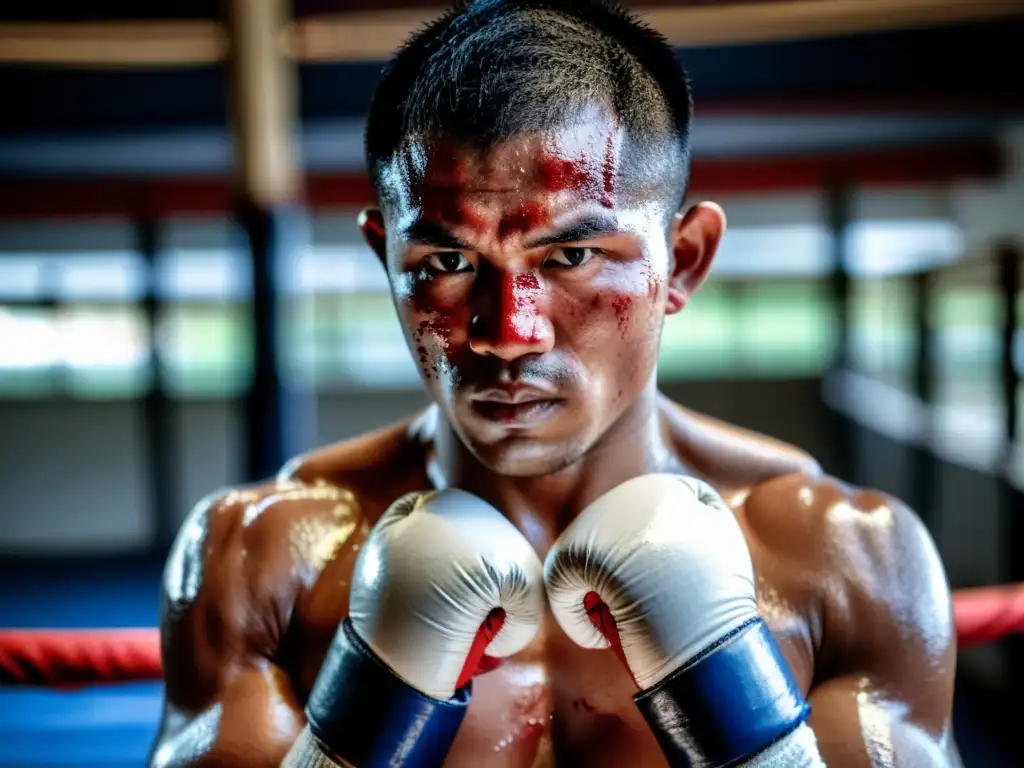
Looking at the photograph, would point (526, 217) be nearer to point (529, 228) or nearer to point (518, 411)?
point (529, 228)

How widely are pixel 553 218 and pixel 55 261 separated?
7493mm

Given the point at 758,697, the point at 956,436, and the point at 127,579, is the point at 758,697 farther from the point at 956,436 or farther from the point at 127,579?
the point at 127,579

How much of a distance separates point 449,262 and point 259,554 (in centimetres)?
42

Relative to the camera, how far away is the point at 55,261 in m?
7.39

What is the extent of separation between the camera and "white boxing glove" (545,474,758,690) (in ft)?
2.78

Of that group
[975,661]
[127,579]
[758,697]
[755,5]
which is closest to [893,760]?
[758,697]

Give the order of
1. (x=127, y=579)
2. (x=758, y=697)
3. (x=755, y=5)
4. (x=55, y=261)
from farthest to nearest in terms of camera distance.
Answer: (x=55, y=261) → (x=127, y=579) → (x=755, y=5) → (x=758, y=697)

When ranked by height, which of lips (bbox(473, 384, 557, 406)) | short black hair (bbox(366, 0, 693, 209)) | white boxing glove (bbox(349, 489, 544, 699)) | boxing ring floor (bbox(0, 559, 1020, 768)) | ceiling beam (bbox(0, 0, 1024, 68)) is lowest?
boxing ring floor (bbox(0, 559, 1020, 768))

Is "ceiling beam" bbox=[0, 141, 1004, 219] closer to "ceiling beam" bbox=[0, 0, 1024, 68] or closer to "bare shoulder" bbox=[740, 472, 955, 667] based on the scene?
"ceiling beam" bbox=[0, 0, 1024, 68]

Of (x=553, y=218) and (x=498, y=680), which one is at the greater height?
(x=553, y=218)

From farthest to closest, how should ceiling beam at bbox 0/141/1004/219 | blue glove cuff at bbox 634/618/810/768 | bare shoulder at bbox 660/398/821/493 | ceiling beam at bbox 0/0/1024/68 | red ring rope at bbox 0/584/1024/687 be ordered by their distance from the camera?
ceiling beam at bbox 0/141/1004/219, ceiling beam at bbox 0/0/1024/68, red ring rope at bbox 0/584/1024/687, bare shoulder at bbox 660/398/821/493, blue glove cuff at bbox 634/618/810/768

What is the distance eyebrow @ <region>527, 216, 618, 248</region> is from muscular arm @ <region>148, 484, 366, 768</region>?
0.46 m

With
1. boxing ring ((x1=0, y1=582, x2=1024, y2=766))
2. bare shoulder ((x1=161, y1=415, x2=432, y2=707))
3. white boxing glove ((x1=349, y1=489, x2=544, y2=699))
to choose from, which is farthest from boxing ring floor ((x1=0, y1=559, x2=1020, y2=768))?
white boxing glove ((x1=349, y1=489, x2=544, y2=699))

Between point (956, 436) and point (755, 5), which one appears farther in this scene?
point (956, 436)
